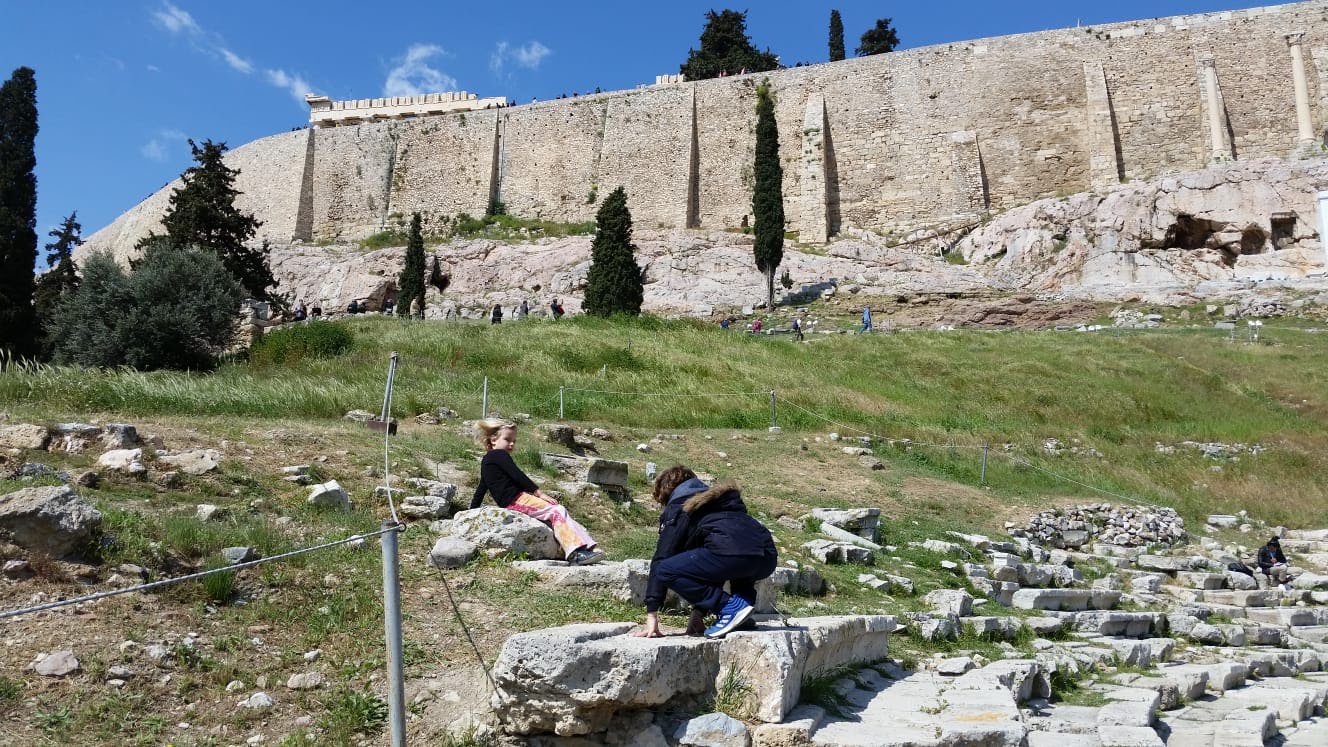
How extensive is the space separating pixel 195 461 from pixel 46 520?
81.1 inches

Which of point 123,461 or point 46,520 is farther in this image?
point 123,461

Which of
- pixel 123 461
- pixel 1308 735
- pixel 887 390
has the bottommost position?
pixel 1308 735

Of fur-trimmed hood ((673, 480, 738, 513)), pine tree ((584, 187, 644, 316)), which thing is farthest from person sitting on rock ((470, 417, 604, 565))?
pine tree ((584, 187, 644, 316))

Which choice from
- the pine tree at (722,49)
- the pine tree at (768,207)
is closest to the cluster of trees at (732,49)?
the pine tree at (722,49)

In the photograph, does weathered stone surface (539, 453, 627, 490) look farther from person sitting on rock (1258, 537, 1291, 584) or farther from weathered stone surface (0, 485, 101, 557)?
person sitting on rock (1258, 537, 1291, 584)

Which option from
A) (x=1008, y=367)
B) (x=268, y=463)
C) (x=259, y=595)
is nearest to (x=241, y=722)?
(x=259, y=595)

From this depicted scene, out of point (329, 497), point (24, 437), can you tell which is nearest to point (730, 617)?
point (329, 497)

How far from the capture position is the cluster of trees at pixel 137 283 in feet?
55.6

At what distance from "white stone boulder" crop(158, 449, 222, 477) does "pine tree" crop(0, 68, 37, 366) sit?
19639 mm

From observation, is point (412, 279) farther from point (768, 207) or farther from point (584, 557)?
point (584, 557)

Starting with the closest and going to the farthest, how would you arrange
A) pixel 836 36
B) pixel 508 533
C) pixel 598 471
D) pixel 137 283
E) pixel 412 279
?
1. pixel 508 533
2. pixel 598 471
3. pixel 137 283
4. pixel 412 279
5. pixel 836 36

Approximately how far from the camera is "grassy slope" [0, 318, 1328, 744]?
425cm

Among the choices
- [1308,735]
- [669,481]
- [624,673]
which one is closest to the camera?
[624,673]

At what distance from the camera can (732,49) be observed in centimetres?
4825
